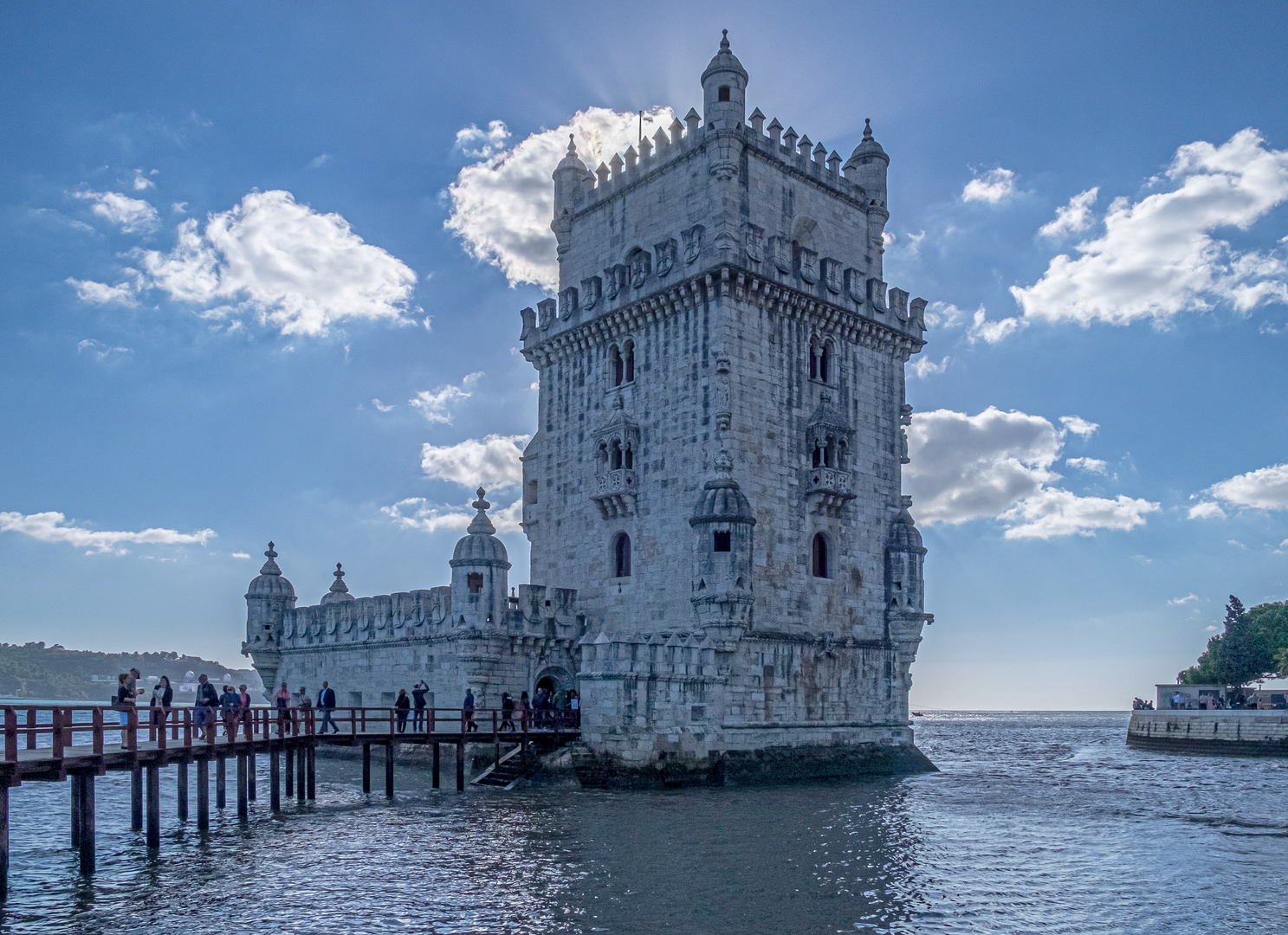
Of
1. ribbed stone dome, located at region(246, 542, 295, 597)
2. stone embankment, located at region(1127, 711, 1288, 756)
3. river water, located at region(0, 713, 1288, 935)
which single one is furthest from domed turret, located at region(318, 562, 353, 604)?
stone embankment, located at region(1127, 711, 1288, 756)

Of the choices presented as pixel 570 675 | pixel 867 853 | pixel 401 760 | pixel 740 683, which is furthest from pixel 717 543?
pixel 401 760

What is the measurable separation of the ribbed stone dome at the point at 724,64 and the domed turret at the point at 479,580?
16749mm

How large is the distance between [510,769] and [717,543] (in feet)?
29.4

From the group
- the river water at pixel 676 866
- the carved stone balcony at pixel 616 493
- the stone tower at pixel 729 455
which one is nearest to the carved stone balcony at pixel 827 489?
the stone tower at pixel 729 455

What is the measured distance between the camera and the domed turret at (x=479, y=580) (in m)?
36.8

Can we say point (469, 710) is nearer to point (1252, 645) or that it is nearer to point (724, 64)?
point (724, 64)

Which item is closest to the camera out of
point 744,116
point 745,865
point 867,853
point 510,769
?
point 745,865

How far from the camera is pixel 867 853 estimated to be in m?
22.6

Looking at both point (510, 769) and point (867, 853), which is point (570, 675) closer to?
point (510, 769)

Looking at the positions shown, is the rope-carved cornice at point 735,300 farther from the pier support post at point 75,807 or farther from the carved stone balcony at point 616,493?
the pier support post at point 75,807

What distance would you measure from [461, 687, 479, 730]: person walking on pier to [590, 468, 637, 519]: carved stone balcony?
7276 millimetres

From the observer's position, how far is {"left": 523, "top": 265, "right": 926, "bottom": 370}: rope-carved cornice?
3516 centimetres

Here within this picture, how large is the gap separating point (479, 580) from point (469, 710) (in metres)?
5.29

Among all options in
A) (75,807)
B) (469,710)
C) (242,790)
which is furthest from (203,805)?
(469,710)
